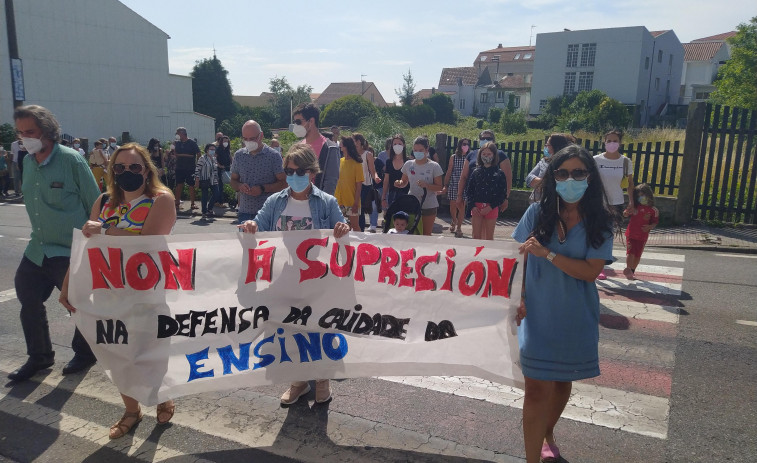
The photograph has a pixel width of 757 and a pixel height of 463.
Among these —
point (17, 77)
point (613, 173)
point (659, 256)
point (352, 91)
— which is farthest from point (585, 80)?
point (613, 173)

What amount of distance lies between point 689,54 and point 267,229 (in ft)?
260

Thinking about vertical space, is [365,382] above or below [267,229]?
below

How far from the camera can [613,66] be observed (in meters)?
57.8

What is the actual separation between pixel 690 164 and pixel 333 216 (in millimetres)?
10570

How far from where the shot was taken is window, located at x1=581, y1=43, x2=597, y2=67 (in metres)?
59.4

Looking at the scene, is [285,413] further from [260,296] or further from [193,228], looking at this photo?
[193,228]

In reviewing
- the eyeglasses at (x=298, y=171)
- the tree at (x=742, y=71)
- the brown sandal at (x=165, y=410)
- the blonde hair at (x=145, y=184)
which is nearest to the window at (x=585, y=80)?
the tree at (x=742, y=71)

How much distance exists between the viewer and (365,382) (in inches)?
176

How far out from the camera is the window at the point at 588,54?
5937 centimetres

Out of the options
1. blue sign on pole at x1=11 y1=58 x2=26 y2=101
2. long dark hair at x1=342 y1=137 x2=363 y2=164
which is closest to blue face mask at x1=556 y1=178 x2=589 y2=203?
long dark hair at x1=342 y1=137 x2=363 y2=164

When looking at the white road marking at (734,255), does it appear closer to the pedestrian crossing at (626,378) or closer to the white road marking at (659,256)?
the white road marking at (659,256)

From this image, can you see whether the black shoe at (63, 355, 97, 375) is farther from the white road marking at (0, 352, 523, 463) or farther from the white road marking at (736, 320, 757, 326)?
the white road marking at (736, 320, 757, 326)

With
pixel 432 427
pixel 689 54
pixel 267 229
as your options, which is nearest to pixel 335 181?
pixel 267 229

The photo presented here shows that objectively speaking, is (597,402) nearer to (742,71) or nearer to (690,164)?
(690,164)
